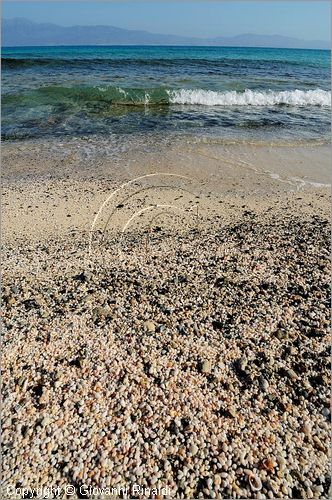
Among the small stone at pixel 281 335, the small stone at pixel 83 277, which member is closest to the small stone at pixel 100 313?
the small stone at pixel 83 277

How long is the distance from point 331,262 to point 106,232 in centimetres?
371

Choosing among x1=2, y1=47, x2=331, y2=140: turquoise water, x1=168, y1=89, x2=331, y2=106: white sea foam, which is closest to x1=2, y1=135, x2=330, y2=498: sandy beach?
x1=2, y1=47, x2=331, y2=140: turquoise water

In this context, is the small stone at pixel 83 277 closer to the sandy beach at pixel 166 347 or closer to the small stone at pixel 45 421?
the sandy beach at pixel 166 347

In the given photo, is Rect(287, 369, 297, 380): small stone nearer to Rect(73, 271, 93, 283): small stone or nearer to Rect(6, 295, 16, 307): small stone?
Rect(73, 271, 93, 283): small stone

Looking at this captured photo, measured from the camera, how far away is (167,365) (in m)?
3.98

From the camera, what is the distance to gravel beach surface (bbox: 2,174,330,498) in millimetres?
3115

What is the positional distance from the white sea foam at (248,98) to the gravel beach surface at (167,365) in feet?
Result: 48.5

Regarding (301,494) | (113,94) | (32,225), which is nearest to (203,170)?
(32,225)

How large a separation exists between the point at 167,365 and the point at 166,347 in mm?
253

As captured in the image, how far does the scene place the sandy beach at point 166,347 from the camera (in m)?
3.13

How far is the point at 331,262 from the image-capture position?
18.0 feet

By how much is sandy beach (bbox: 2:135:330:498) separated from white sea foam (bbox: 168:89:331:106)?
1298cm

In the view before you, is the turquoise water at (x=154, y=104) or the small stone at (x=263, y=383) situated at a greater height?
the turquoise water at (x=154, y=104)

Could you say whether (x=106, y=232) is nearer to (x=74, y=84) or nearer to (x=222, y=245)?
(x=222, y=245)
